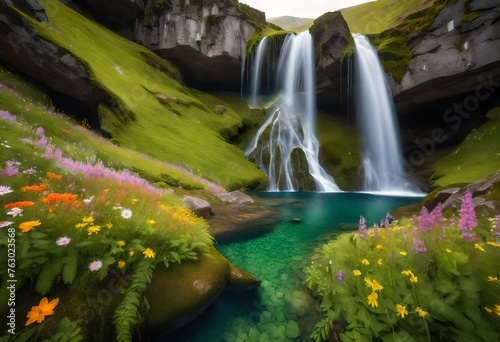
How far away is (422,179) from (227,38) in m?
39.4

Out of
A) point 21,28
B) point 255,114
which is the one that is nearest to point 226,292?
point 21,28

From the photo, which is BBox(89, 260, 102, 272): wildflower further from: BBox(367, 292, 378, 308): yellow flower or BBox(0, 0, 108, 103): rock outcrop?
BBox(0, 0, 108, 103): rock outcrop

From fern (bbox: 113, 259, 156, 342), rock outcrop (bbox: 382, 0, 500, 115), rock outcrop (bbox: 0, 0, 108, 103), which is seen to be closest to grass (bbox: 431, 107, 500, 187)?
rock outcrop (bbox: 382, 0, 500, 115)

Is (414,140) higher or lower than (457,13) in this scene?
lower

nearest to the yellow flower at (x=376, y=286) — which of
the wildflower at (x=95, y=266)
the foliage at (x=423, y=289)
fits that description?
the foliage at (x=423, y=289)

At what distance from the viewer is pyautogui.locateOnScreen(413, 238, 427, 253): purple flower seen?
3.60 metres

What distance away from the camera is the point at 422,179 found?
32.2 m

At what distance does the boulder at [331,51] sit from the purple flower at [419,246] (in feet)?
132

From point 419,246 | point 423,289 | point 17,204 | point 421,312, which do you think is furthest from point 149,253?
point 419,246

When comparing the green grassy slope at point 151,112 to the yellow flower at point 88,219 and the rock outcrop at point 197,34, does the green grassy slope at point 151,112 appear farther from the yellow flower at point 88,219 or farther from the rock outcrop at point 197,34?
the yellow flower at point 88,219

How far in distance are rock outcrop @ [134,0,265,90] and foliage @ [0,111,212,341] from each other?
43485mm

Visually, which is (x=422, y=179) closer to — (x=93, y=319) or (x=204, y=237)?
(x=204, y=237)

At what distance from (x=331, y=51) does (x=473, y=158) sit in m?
24.5

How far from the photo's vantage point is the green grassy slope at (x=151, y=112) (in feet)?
68.2
